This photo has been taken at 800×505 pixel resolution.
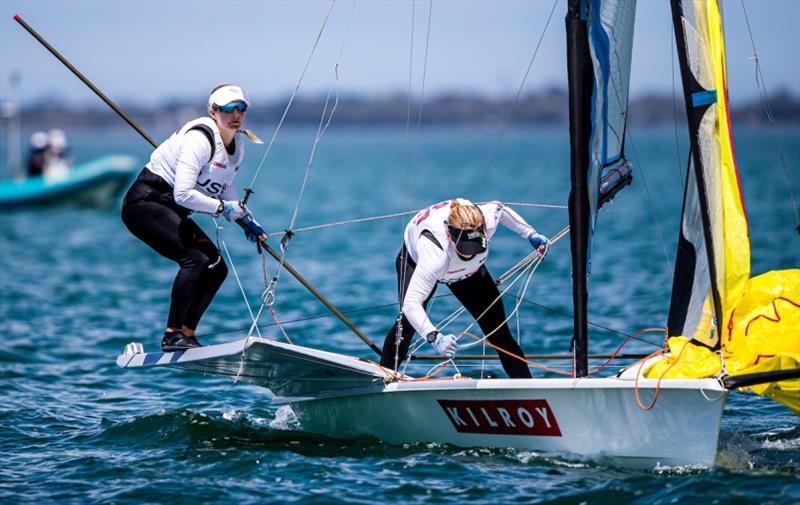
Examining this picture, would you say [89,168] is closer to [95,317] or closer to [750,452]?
[95,317]

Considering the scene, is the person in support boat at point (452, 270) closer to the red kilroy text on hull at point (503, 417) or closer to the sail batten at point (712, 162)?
the red kilroy text on hull at point (503, 417)

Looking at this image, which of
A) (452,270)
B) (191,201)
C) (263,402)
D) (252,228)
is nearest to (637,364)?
(452,270)

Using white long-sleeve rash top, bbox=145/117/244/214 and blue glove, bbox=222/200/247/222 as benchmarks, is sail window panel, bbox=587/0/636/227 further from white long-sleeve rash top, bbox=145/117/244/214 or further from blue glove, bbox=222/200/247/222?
white long-sleeve rash top, bbox=145/117/244/214

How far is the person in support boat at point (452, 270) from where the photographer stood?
19.8ft

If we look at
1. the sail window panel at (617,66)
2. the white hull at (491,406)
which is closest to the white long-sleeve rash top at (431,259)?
the white hull at (491,406)

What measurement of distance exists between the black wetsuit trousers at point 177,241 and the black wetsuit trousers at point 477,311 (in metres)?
1.06

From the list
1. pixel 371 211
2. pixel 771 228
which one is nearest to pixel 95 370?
pixel 771 228

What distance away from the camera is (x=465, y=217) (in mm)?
6012

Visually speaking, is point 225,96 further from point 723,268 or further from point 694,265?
point 723,268

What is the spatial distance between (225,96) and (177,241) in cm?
88

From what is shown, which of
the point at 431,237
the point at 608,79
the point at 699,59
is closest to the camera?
the point at 699,59

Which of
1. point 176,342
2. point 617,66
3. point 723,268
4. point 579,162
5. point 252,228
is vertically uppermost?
point 617,66

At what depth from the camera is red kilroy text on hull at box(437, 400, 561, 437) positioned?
5903 millimetres

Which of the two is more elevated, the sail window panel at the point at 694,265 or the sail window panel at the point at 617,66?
the sail window panel at the point at 617,66
